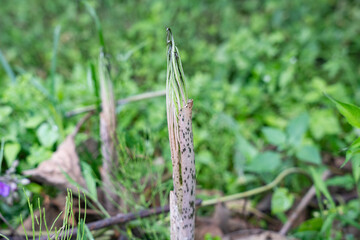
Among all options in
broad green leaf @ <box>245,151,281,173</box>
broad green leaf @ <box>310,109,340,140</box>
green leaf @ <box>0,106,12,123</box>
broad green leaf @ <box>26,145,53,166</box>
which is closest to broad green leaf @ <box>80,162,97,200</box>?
broad green leaf @ <box>26,145,53,166</box>

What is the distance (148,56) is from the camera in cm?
247

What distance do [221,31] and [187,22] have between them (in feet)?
1.00

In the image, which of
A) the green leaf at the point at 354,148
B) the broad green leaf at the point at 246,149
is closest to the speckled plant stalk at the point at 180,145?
the green leaf at the point at 354,148

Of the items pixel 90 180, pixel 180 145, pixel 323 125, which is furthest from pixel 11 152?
pixel 323 125

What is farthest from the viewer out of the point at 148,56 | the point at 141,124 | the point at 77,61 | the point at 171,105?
the point at 77,61

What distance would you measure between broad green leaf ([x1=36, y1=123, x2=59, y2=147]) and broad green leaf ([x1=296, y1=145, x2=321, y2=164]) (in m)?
1.05

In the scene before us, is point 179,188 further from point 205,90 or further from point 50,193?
point 205,90

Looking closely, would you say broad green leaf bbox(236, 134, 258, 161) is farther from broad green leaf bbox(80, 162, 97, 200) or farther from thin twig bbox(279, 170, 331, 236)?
broad green leaf bbox(80, 162, 97, 200)

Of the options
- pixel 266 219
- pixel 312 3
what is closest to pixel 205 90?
pixel 266 219

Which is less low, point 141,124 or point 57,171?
point 141,124

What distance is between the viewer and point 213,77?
94.9 inches

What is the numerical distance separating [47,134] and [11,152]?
181 millimetres

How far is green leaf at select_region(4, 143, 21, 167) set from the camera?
1234 mm

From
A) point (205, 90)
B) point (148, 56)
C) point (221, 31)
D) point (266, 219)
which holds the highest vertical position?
point (221, 31)
